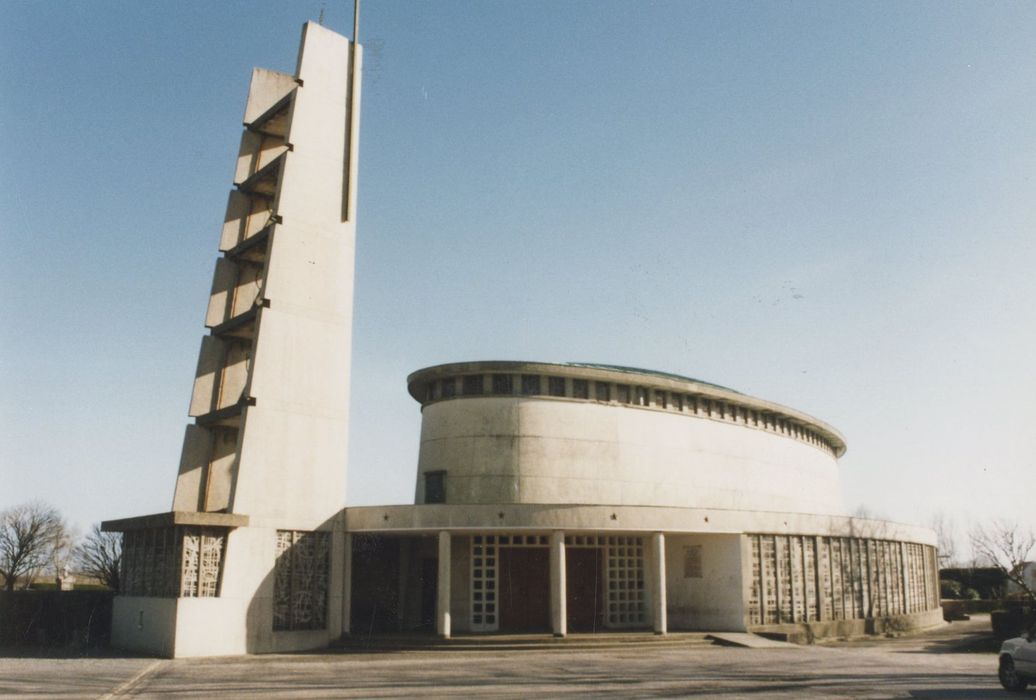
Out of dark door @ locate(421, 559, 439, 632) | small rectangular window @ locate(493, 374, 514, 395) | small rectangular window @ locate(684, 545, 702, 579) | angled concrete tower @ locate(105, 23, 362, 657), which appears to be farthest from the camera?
small rectangular window @ locate(493, 374, 514, 395)

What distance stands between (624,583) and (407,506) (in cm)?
834

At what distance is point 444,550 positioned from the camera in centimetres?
2655

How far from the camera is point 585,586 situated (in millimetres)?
29500

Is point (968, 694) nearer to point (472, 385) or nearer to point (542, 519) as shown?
point (542, 519)

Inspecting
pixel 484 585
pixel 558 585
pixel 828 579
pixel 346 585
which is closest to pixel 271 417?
pixel 346 585

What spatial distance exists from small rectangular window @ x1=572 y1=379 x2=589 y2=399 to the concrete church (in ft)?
0.21

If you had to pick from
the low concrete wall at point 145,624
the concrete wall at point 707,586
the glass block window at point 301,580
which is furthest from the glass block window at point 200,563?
the concrete wall at point 707,586

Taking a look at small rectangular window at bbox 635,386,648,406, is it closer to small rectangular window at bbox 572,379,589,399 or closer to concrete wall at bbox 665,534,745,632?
small rectangular window at bbox 572,379,589,399

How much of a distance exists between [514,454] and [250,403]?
31.8 feet

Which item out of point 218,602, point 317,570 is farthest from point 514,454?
point 218,602

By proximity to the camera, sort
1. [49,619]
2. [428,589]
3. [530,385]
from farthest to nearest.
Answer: [530,385] < [428,589] < [49,619]

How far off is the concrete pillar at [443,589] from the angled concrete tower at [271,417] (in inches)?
127

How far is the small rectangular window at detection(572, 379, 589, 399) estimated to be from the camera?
107 feet

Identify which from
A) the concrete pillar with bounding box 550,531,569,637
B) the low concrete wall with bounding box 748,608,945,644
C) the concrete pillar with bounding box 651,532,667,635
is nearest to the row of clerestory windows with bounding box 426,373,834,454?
the concrete pillar with bounding box 550,531,569,637
